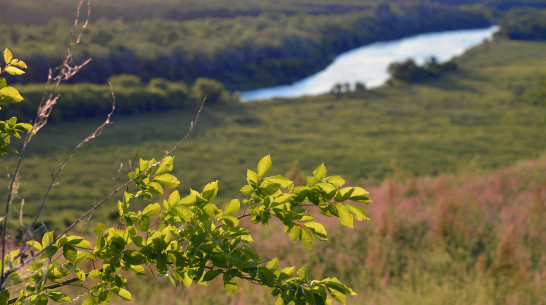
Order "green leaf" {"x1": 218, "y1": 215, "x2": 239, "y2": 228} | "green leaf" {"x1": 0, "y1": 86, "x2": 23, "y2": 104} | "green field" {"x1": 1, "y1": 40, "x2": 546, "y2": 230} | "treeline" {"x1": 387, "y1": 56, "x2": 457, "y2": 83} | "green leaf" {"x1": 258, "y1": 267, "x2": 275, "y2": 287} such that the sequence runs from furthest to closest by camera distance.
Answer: "treeline" {"x1": 387, "y1": 56, "x2": 457, "y2": 83}
"green field" {"x1": 1, "y1": 40, "x2": 546, "y2": 230}
"green leaf" {"x1": 0, "y1": 86, "x2": 23, "y2": 104}
"green leaf" {"x1": 218, "y1": 215, "x2": 239, "y2": 228}
"green leaf" {"x1": 258, "y1": 267, "x2": 275, "y2": 287}

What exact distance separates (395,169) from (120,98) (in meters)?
48.4

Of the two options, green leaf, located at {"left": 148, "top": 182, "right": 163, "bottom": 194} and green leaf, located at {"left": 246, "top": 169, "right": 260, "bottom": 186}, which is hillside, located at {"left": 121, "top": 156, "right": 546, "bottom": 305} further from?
green leaf, located at {"left": 246, "top": 169, "right": 260, "bottom": 186}

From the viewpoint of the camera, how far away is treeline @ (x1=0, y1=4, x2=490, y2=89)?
68.8 metres

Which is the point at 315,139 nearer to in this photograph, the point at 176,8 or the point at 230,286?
the point at 230,286

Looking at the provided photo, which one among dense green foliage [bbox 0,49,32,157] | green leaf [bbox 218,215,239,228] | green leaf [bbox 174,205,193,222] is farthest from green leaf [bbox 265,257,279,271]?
dense green foliage [bbox 0,49,32,157]

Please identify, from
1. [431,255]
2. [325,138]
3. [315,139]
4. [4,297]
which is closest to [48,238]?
[4,297]

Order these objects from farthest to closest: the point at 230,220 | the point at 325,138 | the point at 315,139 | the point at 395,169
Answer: the point at 325,138
the point at 315,139
the point at 395,169
the point at 230,220

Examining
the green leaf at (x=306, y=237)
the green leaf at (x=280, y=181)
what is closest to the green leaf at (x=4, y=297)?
the green leaf at (x=280, y=181)

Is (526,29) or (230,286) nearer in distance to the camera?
(230,286)

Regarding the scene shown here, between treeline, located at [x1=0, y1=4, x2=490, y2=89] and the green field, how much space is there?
1977cm

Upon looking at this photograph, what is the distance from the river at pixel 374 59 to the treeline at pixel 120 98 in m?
12.3

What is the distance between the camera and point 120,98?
5500cm

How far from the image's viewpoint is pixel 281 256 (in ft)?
32.1

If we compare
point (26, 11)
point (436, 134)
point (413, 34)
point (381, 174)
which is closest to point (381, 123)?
point (436, 134)
